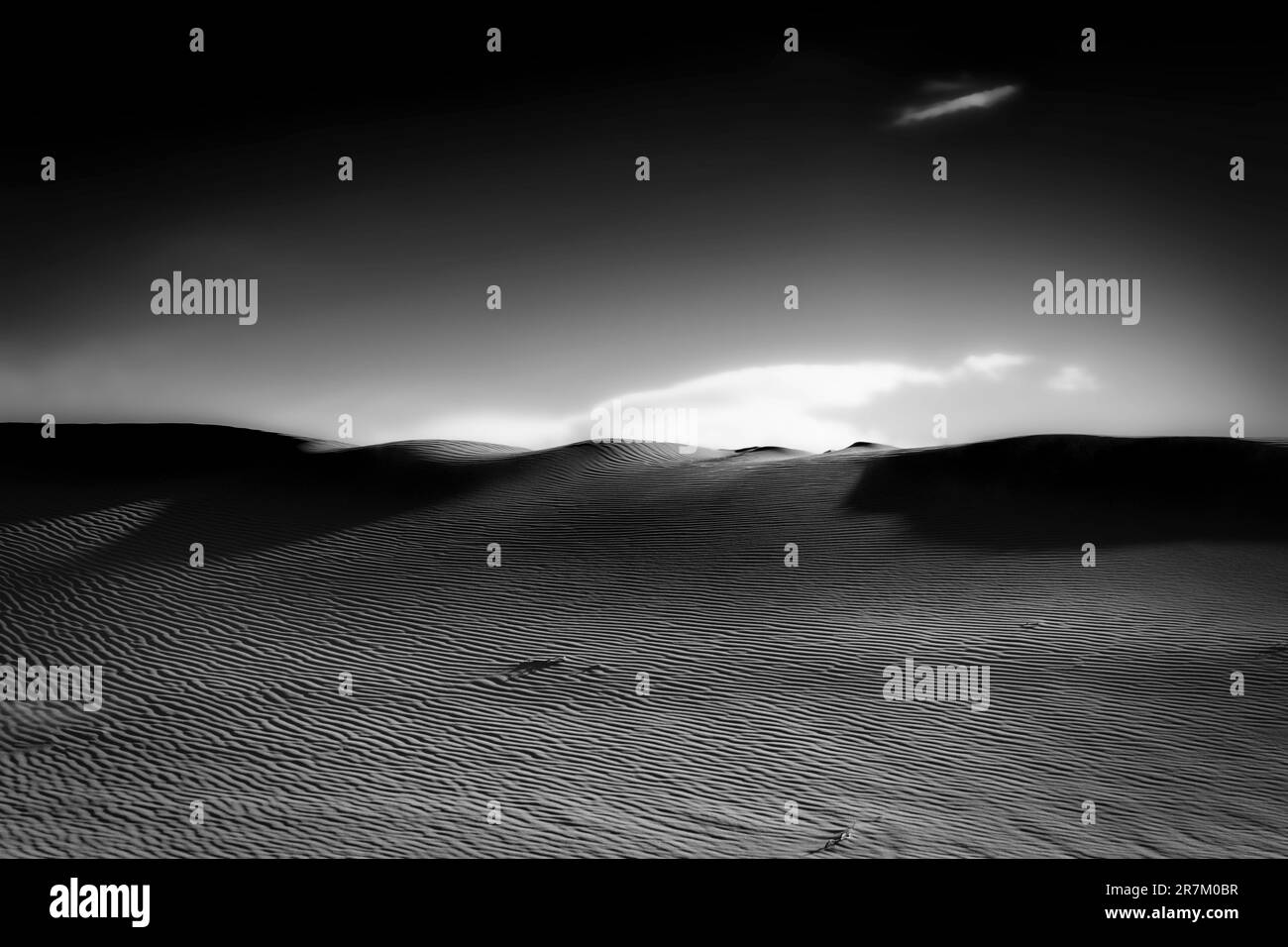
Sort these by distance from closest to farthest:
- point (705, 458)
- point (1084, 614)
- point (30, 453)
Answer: point (1084, 614) < point (705, 458) < point (30, 453)

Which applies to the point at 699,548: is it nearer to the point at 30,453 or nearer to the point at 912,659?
the point at 912,659

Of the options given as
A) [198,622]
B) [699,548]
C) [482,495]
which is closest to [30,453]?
[482,495]

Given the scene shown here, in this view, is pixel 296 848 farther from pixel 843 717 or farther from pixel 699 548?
pixel 699 548

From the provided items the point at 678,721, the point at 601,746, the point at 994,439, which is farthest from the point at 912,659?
the point at 994,439

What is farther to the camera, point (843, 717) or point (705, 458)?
point (705, 458)

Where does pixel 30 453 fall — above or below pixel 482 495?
above

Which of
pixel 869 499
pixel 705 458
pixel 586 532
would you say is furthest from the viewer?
pixel 705 458

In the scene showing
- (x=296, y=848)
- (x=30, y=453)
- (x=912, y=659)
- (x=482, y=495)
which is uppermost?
(x=30, y=453)
